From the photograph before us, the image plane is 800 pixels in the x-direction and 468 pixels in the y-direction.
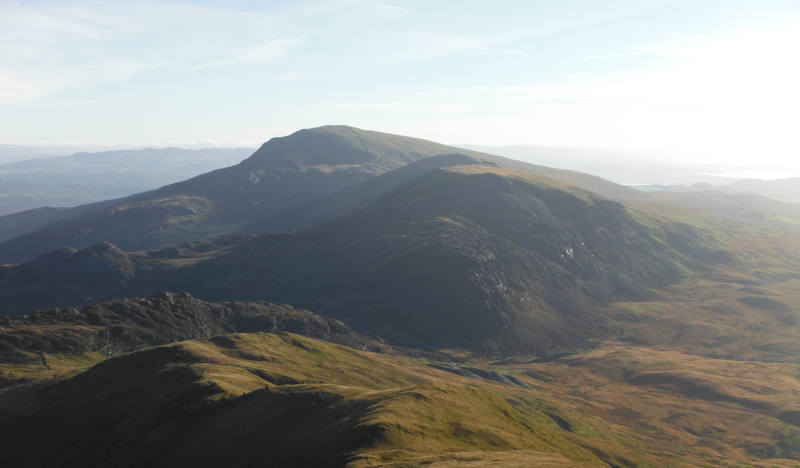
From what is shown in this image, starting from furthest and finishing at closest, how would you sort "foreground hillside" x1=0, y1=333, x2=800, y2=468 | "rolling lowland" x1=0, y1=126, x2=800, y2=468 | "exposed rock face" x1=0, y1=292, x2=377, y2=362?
1. "exposed rock face" x1=0, y1=292, x2=377, y2=362
2. "rolling lowland" x1=0, y1=126, x2=800, y2=468
3. "foreground hillside" x1=0, y1=333, x2=800, y2=468

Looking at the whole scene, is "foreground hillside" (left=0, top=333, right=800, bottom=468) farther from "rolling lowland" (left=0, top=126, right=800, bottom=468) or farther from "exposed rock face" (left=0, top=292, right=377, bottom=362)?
"exposed rock face" (left=0, top=292, right=377, bottom=362)

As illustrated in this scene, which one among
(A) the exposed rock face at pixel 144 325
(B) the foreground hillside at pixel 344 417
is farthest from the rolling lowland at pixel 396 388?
(A) the exposed rock face at pixel 144 325

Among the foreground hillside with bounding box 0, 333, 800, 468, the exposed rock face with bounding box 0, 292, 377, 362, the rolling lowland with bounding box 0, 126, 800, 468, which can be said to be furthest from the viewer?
the exposed rock face with bounding box 0, 292, 377, 362

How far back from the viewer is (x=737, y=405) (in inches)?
5182

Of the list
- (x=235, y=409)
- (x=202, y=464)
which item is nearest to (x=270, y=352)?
(x=235, y=409)

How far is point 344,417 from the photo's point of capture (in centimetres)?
5984

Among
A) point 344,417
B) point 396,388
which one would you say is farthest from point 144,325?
point 344,417

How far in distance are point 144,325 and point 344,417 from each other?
96.0 meters

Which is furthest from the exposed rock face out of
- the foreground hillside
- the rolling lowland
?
the foreground hillside

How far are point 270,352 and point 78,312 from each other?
61.0m

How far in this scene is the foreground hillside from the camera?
5562cm

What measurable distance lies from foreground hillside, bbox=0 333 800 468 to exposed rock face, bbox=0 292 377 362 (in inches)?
1364

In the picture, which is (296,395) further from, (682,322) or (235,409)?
(682,322)

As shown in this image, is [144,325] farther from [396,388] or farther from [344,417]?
[344,417]
